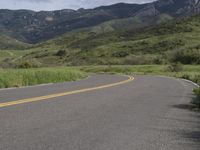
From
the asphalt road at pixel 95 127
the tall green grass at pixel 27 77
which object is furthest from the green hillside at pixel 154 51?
the asphalt road at pixel 95 127

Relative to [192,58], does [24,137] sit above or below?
above

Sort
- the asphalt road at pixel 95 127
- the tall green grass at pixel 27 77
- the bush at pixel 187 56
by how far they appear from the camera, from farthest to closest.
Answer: the bush at pixel 187 56
the tall green grass at pixel 27 77
the asphalt road at pixel 95 127

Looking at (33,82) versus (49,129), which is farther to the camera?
(33,82)

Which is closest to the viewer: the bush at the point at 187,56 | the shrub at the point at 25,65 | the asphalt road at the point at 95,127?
the asphalt road at the point at 95,127

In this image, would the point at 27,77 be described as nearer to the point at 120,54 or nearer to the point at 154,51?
the point at 154,51

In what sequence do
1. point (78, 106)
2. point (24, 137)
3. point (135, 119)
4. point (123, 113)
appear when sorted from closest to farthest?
point (24, 137) < point (135, 119) < point (123, 113) < point (78, 106)

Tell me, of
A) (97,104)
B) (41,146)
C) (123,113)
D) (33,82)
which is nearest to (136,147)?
(41,146)

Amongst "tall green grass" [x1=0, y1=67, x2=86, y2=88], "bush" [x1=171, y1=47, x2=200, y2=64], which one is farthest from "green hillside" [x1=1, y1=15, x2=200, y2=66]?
"tall green grass" [x1=0, y1=67, x2=86, y2=88]

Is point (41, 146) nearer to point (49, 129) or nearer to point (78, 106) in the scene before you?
point (49, 129)

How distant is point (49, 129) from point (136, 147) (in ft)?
6.23

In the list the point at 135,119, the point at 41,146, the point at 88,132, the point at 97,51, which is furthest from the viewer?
the point at 97,51

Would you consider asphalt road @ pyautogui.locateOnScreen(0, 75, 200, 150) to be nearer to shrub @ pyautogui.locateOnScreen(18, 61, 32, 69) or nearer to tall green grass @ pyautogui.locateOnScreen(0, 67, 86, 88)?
tall green grass @ pyautogui.locateOnScreen(0, 67, 86, 88)

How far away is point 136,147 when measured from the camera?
7.57 m

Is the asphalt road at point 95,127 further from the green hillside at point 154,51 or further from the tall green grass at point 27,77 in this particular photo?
the green hillside at point 154,51
